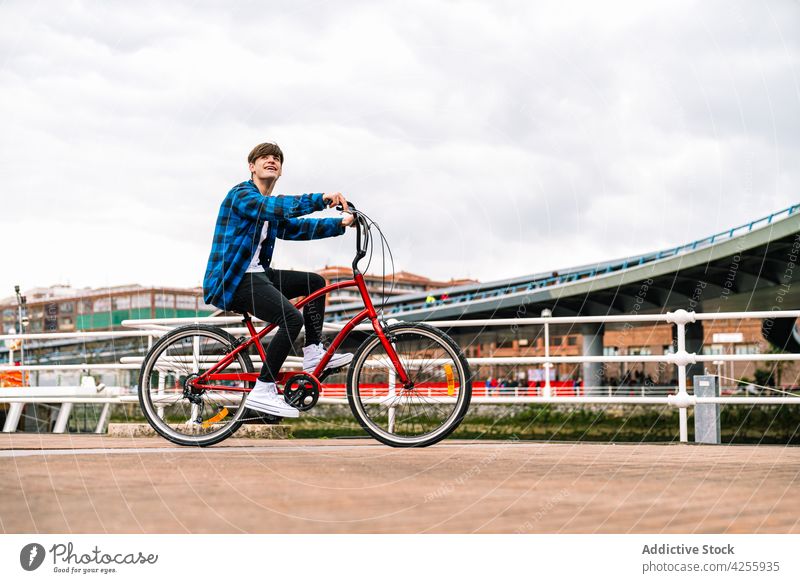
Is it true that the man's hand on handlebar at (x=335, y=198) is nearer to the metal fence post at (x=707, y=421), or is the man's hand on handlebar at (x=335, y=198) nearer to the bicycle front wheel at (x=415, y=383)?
the bicycle front wheel at (x=415, y=383)

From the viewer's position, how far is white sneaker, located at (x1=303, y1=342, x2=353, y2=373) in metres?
4.77

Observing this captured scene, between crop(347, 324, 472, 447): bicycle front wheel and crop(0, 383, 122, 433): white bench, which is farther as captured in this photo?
crop(0, 383, 122, 433): white bench

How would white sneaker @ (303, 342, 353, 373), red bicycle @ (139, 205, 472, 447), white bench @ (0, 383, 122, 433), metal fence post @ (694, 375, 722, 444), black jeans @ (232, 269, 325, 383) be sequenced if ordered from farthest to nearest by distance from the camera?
1. white bench @ (0, 383, 122, 433)
2. metal fence post @ (694, 375, 722, 444)
3. white sneaker @ (303, 342, 353, 373)
4. black jeans @ (232, 269, 325, 383)
5. red bicycle @ (139, 205, 472, 447)

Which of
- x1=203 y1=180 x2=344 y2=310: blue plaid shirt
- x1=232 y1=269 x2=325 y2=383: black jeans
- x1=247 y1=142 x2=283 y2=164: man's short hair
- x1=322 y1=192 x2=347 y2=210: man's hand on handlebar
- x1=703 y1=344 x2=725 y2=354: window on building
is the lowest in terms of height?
x1=703 y1=344 x2=725 y2=354: window on building

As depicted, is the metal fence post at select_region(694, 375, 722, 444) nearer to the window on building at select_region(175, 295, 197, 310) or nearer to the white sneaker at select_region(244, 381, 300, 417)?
the white sneaker at select_region(244, 381, 300, 417)

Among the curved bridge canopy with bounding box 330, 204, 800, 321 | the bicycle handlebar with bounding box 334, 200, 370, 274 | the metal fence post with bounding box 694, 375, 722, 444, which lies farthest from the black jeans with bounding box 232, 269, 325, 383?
the curved bridge canopy with bounding box 330, 204, 800, 321

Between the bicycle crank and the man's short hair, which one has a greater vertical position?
the man's short hair

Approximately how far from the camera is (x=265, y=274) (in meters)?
4.81

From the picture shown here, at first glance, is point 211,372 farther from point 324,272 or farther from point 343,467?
point 343,467

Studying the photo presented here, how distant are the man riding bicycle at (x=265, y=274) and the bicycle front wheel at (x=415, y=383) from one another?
0.17 metres

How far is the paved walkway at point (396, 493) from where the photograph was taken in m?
2.39

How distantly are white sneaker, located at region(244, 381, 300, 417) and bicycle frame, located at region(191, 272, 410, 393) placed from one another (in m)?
0.12

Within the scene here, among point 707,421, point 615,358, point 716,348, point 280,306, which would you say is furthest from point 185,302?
point 716,348
